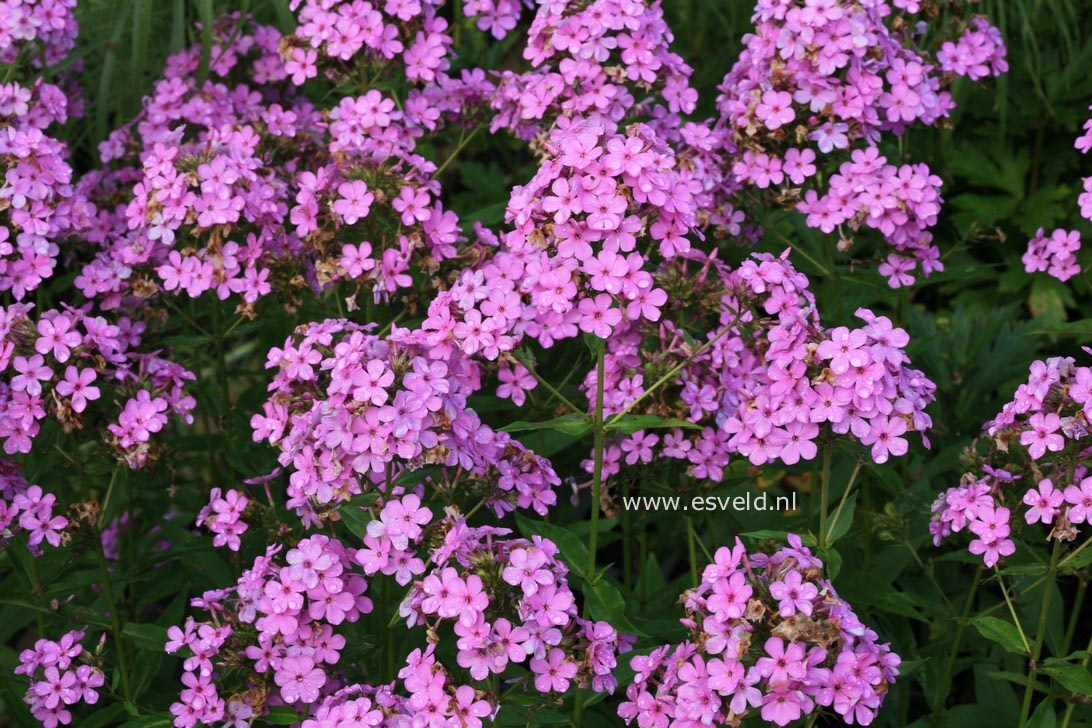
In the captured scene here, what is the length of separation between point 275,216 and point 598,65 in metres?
0.95

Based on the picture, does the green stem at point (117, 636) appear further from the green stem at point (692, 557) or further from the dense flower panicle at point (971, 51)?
the dense flower panicle at point (971, 51)

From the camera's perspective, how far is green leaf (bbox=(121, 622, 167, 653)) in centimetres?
330

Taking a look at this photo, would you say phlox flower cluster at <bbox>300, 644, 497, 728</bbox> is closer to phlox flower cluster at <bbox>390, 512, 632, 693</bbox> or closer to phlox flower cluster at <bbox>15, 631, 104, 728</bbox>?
phlox flower cluster at <bbox>390, 512, 632, 693</bbox>

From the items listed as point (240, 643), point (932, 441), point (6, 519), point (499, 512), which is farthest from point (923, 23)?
point (6, 519)

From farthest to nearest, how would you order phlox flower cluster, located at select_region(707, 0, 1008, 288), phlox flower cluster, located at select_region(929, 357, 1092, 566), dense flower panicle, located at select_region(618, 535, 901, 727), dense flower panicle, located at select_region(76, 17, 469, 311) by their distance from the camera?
phlox flower cluster, located at select_region(707, 0, 1008, 288)
dense flower panicle, located at select_region(76, 17, 469, 311)
phlox flower cluster, located at select_region(929, 357, 1092, 566)
dense flower panicle, located at select_region(618, 535, 901, 727)

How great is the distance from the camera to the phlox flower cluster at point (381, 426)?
2.63m

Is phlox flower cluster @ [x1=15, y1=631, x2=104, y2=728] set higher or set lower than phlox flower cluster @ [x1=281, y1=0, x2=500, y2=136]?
lower

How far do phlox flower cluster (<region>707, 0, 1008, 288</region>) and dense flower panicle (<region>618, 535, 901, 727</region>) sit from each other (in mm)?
1260

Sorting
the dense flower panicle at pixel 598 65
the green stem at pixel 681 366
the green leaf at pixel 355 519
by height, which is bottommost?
the green leaf at pixel 355 519

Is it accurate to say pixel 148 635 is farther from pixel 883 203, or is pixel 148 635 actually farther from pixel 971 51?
pixel 971 51

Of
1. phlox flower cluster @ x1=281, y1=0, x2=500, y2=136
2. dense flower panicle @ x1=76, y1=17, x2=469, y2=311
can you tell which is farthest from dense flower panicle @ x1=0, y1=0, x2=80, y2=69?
phlox flower cluster @ x1=281, y1=0, x2=500, y2=136

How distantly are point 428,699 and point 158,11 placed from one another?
3.33 m

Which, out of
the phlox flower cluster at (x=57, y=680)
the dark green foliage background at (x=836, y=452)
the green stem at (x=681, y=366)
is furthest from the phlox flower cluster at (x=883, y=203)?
the phlox flower cluster at (x=57, y=680)

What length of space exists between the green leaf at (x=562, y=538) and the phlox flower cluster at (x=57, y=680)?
1077mm
